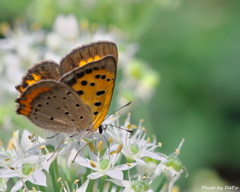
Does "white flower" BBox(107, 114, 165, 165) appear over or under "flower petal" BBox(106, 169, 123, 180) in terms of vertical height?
over

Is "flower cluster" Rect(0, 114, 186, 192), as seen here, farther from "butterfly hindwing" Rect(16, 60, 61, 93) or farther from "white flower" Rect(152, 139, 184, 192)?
"butterfly hindwing" Rect(16, 60, 61, 93)

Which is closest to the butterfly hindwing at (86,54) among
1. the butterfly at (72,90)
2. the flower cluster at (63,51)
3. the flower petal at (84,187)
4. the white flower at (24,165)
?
the butterfly at (72,90)

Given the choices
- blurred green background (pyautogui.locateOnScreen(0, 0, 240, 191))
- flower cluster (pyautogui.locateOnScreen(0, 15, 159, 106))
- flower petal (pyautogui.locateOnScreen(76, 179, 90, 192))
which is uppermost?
blurred green background (pyautogui.locateOnScreen(0, 0, 240, 191))

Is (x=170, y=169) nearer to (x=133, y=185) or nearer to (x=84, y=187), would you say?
(x=133, y=185)

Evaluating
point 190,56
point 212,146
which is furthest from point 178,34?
point 212,146

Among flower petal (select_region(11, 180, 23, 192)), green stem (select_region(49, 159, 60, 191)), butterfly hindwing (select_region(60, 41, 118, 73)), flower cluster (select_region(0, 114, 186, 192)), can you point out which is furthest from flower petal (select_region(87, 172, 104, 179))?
butterfly hindwing (select_region(60, 41, 118, 73))

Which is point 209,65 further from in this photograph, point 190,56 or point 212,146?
point 212,146

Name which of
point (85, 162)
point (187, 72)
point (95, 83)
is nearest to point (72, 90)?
point (95, 83)
